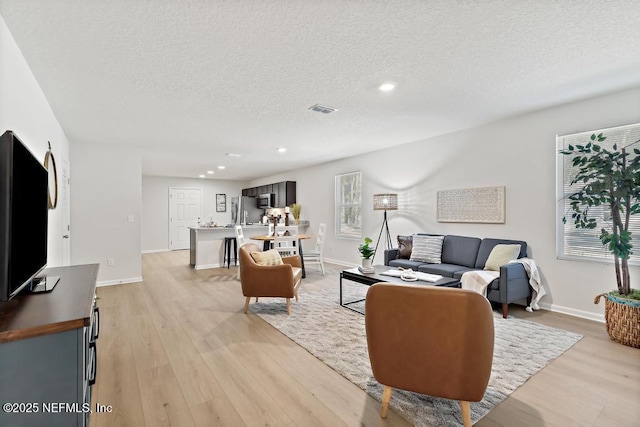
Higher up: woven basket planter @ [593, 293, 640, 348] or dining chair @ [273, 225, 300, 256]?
dining chair @ [273, 225, 300, 256]

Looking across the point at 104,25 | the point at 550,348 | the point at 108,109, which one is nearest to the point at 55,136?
the point at 108,109

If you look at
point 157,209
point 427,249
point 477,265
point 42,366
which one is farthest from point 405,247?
point 157,209

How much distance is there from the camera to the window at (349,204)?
6773 mm

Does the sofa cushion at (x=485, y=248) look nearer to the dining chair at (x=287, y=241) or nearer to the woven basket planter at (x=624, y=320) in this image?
the woven basket planter at (x=624, y=320)

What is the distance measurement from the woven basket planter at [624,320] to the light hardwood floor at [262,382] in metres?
0.09

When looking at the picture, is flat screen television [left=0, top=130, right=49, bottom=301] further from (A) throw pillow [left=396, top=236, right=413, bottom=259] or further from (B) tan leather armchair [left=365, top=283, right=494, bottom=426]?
(A) throw pillow [left=396, top=236, right=413, bottom=259]

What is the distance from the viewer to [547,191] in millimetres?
3787

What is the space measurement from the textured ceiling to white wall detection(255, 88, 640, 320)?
0.94ft

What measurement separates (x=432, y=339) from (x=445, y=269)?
2.63m

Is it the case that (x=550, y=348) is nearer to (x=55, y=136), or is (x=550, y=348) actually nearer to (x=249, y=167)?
(x=55, y=136)

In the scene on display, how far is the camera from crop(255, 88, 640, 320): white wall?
3441mm

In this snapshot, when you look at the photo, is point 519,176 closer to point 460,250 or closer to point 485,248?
point 485,248

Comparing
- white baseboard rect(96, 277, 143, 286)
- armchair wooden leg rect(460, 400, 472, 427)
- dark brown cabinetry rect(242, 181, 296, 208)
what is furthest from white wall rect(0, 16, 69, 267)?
dark brown cabinetry rect(242, 181, 296, 208)

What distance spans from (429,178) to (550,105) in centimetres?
191
